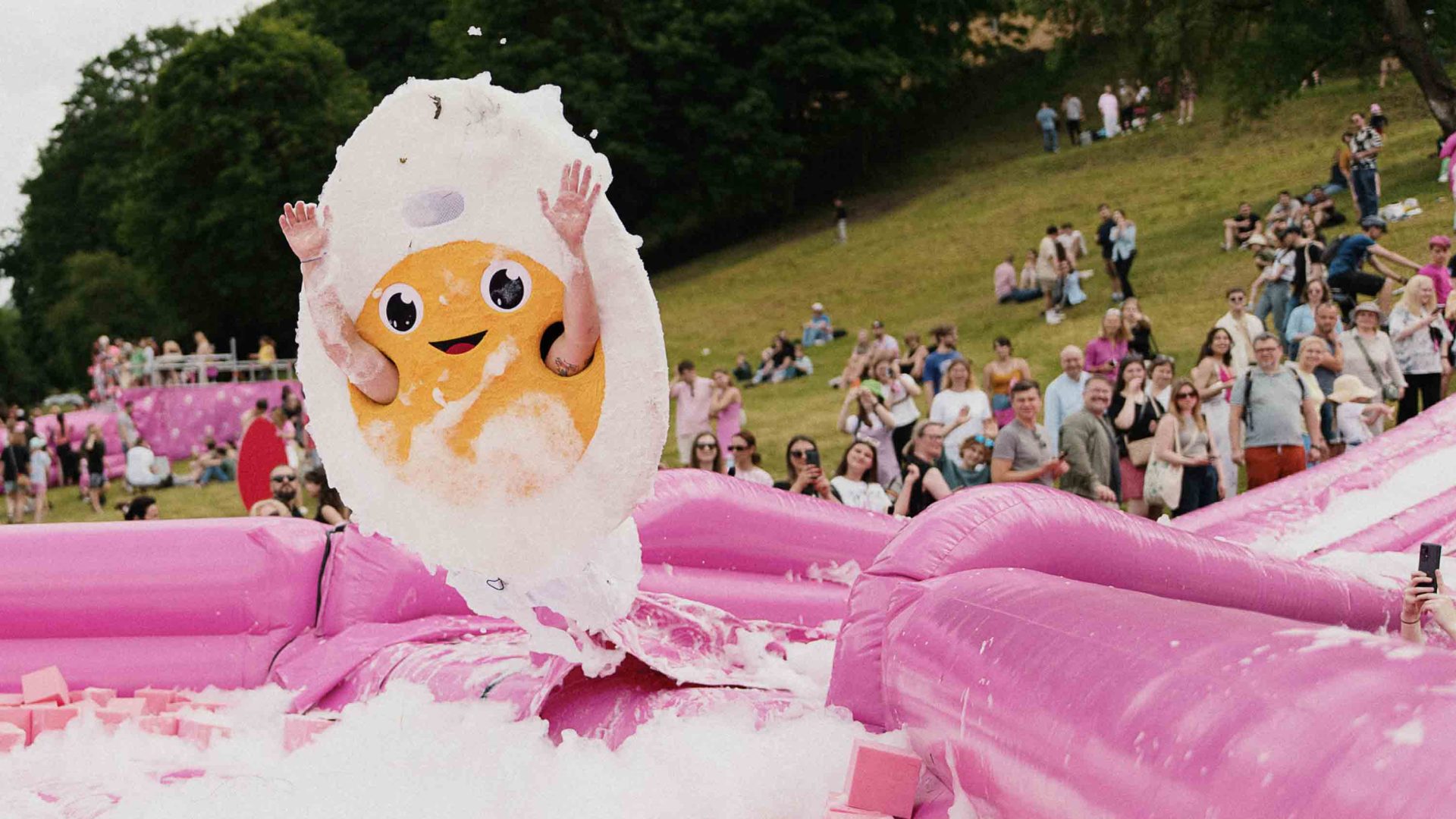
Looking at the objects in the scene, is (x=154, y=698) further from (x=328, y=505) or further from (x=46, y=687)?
(x=328, y=505)

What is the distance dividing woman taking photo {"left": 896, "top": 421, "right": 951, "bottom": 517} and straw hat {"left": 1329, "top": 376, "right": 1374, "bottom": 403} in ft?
7.72

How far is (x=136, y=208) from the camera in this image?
27.1 m

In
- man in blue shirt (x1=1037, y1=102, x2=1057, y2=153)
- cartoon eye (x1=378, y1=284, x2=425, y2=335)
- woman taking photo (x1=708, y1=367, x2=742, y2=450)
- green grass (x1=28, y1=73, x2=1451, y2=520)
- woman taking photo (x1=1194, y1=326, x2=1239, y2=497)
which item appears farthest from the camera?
man in blue shirt (x1=1037, y1=102, x2=1057, y2=153)

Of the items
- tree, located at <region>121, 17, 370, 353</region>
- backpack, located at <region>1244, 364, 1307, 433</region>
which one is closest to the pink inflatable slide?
backpack, located at <region>1244, 364, 1307, 433</region>

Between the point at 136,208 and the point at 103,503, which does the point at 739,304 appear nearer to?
the point at 103,503

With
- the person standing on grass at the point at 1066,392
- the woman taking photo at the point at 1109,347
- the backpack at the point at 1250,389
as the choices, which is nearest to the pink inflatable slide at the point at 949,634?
the backpack at the point at 1250,389

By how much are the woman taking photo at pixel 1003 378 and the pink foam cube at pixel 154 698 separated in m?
5.10

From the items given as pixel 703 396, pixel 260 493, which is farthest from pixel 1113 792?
pixel 703 396

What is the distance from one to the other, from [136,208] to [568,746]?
26.7 m

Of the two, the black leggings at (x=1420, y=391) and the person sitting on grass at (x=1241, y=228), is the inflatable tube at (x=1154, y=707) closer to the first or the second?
the black leggings at (x=1420, y=391)

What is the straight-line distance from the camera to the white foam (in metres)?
2.74

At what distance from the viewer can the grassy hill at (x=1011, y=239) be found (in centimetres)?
1454

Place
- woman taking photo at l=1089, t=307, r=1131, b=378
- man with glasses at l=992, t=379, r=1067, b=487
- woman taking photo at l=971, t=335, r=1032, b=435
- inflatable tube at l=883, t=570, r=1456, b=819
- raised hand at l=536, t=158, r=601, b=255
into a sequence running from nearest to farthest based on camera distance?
inflatable tube at l=883, t=570, r=1456, b=819
raised hand at l=536, t=158, r=601, b=255
man with glasses at l=992, t=379, r=1067, b=487
woman taking photo at l=971, t=335, r=1032, b=435
woman taking photo at l=1089, t=307, r=1131, b=378

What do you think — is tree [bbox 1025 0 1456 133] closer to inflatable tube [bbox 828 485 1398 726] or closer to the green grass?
the green grass
